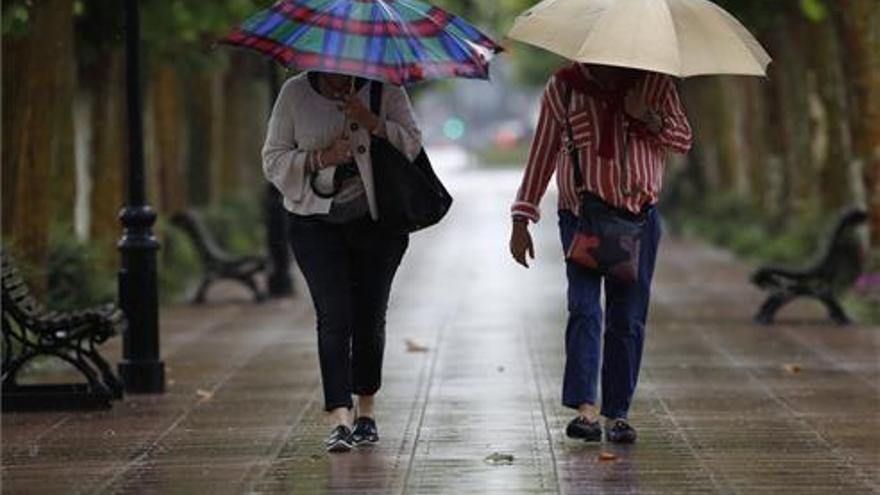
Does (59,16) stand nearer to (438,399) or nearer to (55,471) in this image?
(438,399)

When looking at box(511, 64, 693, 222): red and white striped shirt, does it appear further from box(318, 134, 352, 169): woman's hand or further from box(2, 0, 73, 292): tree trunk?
box(2, 0, 73, 292): tree trunk

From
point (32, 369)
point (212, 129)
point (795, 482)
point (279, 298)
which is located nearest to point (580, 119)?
point (795, 482)

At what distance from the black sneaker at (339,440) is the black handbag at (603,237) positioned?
121cm

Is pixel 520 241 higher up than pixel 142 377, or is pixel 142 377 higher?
pixel 520 241

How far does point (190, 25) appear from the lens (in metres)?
21.3

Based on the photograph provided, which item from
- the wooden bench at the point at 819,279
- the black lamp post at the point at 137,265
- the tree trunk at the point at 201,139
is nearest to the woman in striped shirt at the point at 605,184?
the black lamp post at the point at 137,265

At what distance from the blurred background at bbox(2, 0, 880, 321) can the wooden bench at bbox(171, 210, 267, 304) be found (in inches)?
18.3

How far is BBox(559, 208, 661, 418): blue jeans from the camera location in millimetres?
9773

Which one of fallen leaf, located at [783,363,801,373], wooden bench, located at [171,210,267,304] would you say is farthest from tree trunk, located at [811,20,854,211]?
fallen leaf, located at [783,363,801,373]

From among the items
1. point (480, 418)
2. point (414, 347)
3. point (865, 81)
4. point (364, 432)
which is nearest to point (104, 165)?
point (414, 347)

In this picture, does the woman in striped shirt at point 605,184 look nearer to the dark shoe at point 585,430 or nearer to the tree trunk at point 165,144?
the dark shoe at point 585,430

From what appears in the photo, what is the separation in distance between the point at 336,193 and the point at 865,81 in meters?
9.68

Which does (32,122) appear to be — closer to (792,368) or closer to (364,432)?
(792,368)

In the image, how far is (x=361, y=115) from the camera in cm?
955
